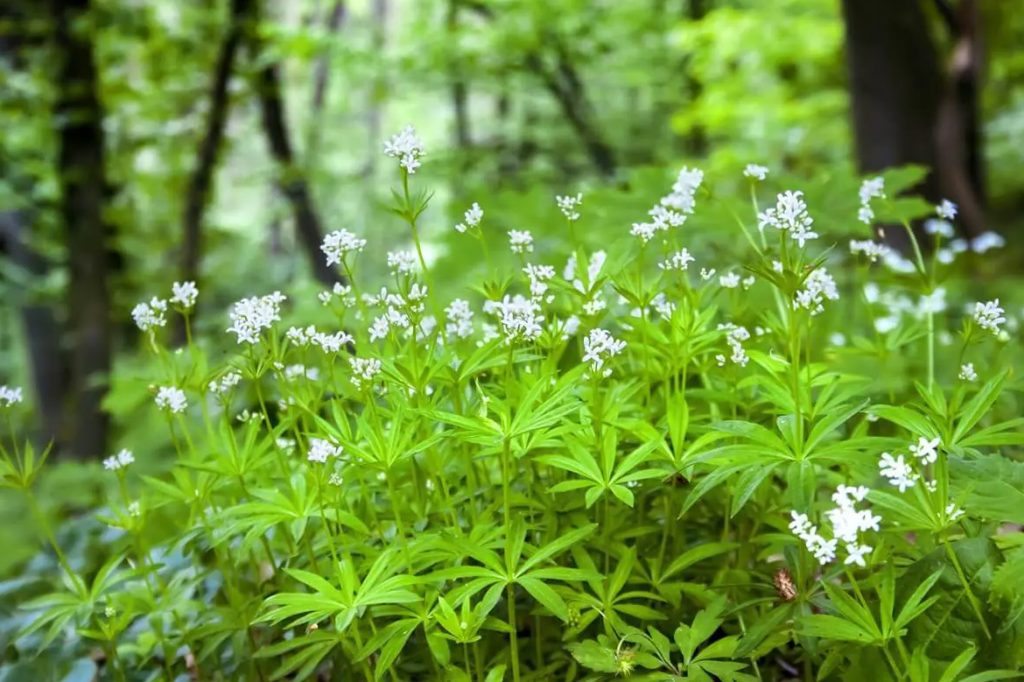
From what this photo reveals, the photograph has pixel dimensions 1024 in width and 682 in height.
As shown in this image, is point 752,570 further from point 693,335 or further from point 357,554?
point 357,554

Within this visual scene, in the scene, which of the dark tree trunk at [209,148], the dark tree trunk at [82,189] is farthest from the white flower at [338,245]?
the dark tree trunk at [209,148]

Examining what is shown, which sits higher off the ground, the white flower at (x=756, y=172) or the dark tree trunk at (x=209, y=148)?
the dark tree trunk at (x=209, y=148)

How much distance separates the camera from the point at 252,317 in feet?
3.33

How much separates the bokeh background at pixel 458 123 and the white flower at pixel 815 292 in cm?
71

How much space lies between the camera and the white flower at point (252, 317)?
3.27ft

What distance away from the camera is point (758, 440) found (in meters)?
0.98

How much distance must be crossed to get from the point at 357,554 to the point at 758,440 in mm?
591

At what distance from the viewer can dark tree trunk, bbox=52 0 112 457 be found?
142 inches

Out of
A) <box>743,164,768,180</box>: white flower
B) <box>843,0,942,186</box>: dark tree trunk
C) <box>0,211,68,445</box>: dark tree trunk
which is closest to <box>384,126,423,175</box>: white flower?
<box>743,164,768,180</box>: white flower

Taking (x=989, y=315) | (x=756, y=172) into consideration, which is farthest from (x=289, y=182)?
(x=989, y=315)

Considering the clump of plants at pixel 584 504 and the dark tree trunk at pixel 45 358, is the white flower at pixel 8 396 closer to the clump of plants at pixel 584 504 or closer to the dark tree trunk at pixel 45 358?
the clump of plants at pixel 584 504

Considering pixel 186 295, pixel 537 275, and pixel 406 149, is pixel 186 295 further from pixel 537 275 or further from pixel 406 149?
pixel 537 275

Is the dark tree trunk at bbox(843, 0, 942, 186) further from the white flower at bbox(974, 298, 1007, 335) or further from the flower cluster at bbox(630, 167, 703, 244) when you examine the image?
the white flower at bbox(974, 298, 1007, 335)

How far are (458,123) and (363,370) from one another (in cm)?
739
